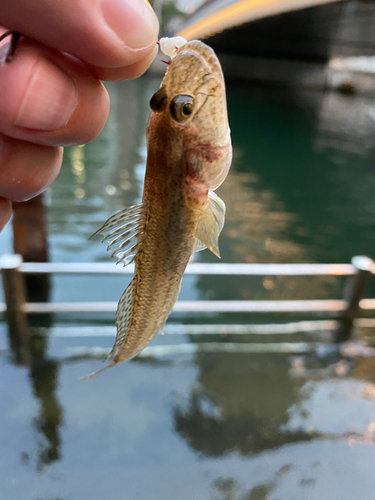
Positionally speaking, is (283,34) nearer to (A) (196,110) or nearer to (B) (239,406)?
(B) (239,406)

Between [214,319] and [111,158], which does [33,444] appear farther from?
[111,158]

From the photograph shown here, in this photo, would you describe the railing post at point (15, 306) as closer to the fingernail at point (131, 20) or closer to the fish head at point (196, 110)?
the fish head at point (196, 110)

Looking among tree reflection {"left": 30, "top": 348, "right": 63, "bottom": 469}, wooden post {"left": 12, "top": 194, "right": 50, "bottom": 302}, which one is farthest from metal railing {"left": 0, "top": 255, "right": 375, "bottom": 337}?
wooden post {"left": 12, "top": 194, "right": 50, "bottom": 302}

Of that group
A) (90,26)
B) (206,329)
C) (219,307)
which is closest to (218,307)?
(219,307)

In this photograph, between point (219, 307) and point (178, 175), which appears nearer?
point (178, 175)

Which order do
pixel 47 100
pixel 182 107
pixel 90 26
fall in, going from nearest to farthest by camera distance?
pixel 90 26 < pixel 47 100 < pixel 182 107

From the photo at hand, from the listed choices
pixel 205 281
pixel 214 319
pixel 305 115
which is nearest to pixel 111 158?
pixel 205 281

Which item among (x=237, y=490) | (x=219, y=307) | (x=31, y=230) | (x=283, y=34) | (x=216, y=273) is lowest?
(x=237, y=490)

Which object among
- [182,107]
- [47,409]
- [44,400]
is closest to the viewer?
[182,107]

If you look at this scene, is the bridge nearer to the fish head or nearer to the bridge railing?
the bridge railing
